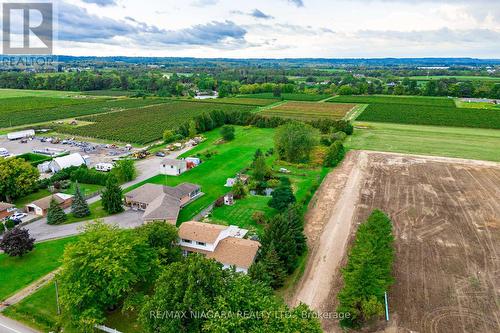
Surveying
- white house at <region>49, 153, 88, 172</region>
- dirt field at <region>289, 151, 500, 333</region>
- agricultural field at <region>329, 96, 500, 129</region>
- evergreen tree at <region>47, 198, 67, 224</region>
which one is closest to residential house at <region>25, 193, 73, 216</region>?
evergreen tree at <region>47, 198, 67, 224</region>

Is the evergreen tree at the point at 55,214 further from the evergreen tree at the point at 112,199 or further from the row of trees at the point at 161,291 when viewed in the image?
the row of trees at the point at 161,291

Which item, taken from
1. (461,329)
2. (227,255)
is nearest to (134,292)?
(227,255)

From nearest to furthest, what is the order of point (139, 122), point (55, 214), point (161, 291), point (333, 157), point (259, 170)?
point (161, 291)
point (55, 214)
point (259, 170)
point (333, 157)
point (139, 122)

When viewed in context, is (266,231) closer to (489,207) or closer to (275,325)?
(275,325)

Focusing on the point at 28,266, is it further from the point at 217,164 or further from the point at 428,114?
the point at 428,114

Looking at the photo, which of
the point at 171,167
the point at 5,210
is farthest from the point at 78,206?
the point at 171,167
